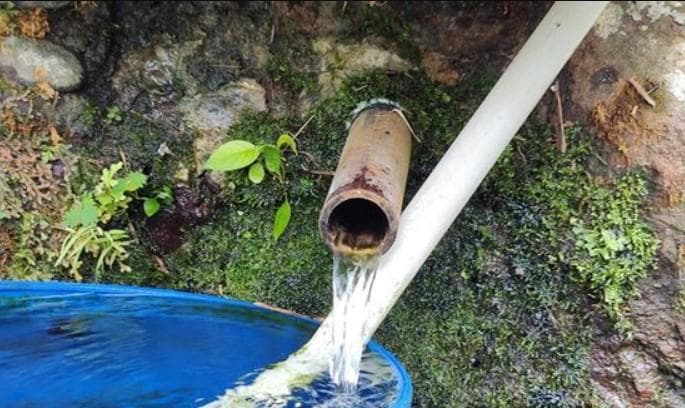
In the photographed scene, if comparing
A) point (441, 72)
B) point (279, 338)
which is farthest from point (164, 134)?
point (441, 72)

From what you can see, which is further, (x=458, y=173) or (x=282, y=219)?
(x=282, y=219)

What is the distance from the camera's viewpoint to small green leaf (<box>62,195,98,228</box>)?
6.37ft

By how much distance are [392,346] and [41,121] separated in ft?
4.02

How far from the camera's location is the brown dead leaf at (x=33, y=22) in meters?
1.94

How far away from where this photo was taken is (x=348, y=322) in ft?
5.65

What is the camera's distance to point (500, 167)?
1.99m

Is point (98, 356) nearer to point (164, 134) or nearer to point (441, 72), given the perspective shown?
point (164, 134)

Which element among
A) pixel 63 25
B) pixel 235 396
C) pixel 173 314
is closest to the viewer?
pixel 235 396

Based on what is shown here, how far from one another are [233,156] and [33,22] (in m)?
0.69

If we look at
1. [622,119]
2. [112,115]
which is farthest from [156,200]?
[622,119]

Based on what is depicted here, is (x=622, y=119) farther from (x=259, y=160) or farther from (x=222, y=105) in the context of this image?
(x=222, y=105)

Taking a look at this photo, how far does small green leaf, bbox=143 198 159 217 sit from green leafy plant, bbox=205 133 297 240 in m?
0.23

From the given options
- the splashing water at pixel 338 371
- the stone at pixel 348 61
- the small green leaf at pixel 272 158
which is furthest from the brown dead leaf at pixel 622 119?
the small green leaf at pixel 272 158

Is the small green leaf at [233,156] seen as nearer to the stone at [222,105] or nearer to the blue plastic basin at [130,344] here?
the stone at [222,105]
